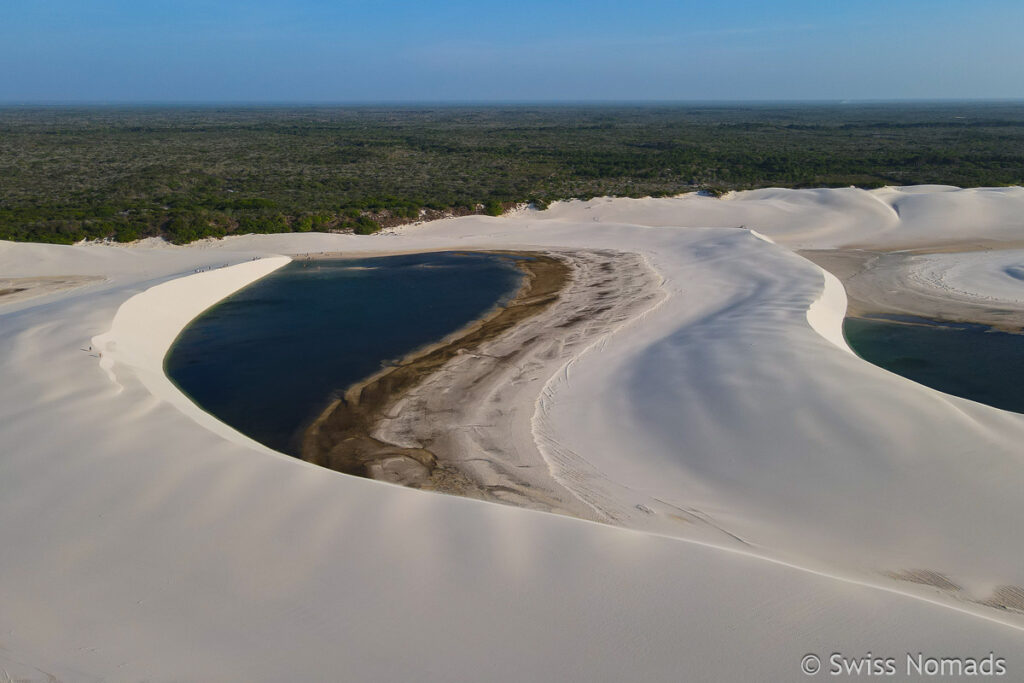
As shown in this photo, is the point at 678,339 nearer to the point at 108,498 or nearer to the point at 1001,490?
the point at 1001,490

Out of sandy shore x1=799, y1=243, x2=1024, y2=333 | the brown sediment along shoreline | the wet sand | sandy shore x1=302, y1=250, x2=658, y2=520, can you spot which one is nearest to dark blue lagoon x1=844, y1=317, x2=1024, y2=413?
sandy shore x1=799, y1=243, x2=1024, y2=333

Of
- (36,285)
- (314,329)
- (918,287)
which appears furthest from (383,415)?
(918,287)

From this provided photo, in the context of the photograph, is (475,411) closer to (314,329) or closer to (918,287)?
(314,329)

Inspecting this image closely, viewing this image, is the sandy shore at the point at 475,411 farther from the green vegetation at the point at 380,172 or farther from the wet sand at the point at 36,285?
the green vegetation at the point at 380,172

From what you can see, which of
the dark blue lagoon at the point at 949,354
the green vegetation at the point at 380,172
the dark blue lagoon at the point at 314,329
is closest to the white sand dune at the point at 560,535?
the dark blue lagoon at the point at 314,329

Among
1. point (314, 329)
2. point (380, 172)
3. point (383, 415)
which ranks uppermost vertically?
point (380, 172)
